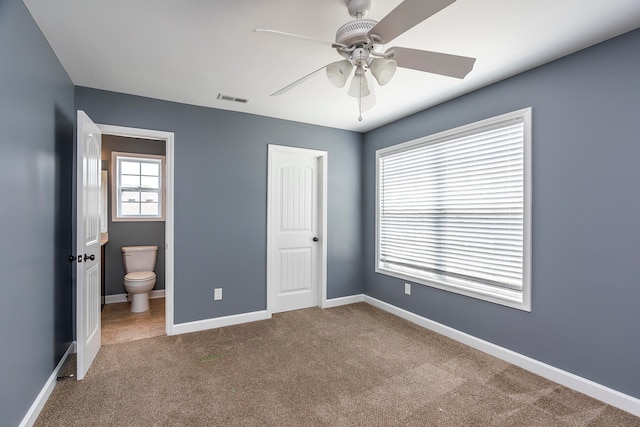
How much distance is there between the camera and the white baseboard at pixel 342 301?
4.26 m

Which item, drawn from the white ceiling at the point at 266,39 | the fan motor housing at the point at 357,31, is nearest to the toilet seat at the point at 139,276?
the white ceiling at the point at 266,39

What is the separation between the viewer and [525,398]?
7.13 feet

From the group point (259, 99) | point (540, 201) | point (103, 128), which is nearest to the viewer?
point (540, 201)

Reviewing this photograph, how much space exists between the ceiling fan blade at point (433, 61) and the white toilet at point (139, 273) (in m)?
3.89

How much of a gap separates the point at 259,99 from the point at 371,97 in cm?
160

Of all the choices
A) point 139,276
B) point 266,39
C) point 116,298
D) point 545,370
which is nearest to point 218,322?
point 139,276

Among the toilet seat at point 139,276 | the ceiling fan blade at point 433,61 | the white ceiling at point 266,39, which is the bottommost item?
the toilet seat at point 139,276

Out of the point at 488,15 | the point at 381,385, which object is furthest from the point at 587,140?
the point at 381,385

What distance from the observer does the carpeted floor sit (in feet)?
6.49

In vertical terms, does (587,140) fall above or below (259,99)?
below

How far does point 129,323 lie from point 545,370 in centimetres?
414

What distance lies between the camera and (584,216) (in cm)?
226

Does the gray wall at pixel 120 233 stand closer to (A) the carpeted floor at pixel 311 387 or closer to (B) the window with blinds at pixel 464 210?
(A) the carpeted floor at pixel 311 387

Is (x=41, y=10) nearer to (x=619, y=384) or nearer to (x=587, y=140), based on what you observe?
(x=587, y=140)
